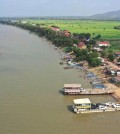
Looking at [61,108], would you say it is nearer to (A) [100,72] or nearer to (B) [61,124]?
(B) [61,124]

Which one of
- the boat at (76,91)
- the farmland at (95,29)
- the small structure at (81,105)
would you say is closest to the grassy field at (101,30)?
the farmland at (95,29)

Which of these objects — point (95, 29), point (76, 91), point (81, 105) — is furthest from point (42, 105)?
point (95, 29)

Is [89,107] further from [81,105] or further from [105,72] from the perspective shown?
[105,72]

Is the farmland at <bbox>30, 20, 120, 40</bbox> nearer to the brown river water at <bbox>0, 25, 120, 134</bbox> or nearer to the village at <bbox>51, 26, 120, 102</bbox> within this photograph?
the village at <bbox>51, 26, 120, 102</bbox>

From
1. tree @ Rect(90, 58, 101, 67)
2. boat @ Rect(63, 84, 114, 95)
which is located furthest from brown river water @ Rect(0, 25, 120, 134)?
tree @ Rect(90, 58, 101, 67)

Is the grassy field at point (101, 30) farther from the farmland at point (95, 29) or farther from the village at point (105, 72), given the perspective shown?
the village at point (105, 72)
